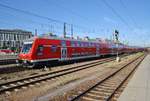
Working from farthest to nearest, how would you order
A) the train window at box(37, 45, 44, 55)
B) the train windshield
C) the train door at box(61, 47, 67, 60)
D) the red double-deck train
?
the train door at box(61, 47, 67, 60), the train windshield, the train window at box(37, 45, 44, 55), the red double-deck train

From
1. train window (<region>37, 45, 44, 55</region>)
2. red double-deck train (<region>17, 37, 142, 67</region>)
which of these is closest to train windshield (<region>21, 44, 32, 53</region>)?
red double-deck train (<region>17, 37, 142, 67</region>)

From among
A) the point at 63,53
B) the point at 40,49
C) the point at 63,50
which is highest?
the point at 40,49

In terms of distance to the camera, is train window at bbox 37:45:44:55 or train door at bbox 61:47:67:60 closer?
train window at bbox 37:45:44:55

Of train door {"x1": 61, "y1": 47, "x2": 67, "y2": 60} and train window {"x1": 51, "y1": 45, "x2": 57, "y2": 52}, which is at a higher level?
train window {"x1": 51, "y1": 45, "x2": 57, "y2": 52}

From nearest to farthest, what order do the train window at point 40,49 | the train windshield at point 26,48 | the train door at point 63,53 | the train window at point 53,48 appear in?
the train window at point 40,49 < the train windshield at point 26,48 < the train window at point 53,48 < the train door at point 63,53

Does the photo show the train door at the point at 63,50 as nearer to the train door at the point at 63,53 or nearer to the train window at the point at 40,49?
the train door at the point at 63,53

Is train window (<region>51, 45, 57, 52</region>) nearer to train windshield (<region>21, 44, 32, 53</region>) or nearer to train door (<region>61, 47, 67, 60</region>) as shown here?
train door (<region>61, 47, 67, 60</region>)

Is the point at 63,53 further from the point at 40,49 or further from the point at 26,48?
the point at 26,48

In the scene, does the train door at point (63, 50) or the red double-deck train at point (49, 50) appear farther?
the train door at point (63, 50)

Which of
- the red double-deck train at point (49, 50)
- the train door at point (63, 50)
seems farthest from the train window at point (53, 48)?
the train door at point (63, 50)

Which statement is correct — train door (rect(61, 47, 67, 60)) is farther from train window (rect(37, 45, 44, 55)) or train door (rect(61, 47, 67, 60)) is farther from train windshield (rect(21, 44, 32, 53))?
train windshield (rect(21, 44, 32, 53))

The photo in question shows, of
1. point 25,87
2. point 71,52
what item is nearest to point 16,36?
point 71,52

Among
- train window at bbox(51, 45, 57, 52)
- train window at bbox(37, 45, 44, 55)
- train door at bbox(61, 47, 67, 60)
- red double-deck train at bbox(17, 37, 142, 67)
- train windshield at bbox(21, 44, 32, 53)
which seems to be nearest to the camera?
red double-deck train at bbox(17, 37, 142, 67)

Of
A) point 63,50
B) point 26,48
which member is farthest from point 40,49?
point 63,50
